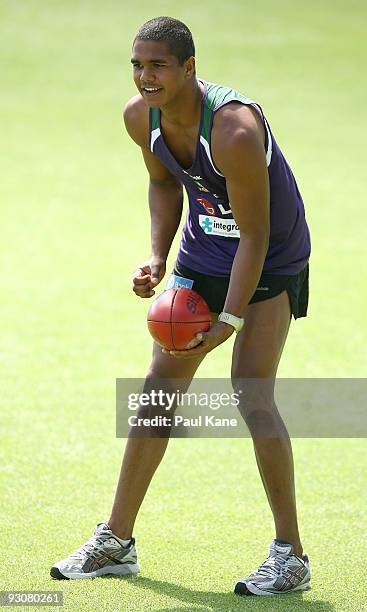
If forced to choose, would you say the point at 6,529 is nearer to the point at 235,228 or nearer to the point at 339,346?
the point at 235,228

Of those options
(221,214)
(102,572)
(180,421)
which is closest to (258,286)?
(221,214)

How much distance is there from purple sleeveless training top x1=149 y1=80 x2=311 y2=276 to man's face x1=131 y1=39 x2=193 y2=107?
150mm

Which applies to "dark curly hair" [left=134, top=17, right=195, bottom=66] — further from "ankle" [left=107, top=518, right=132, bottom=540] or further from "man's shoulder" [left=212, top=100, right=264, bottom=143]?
"ankle" [left=107, top=518, right=132, bottom=540]

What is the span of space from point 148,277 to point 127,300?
13.6 ft

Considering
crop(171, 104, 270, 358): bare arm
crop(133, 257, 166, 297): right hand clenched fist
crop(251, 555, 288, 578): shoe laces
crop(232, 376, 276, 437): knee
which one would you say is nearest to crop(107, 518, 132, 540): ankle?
crop(251, 555, 288, 578): shoe laces

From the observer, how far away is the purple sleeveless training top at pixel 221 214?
167 inches

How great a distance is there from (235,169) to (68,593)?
5.23 feet

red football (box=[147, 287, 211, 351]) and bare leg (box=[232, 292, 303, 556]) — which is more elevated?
red football (box=[147, 287, 211, 351])

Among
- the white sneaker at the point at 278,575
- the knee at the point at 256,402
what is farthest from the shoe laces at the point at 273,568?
the knee at the point at 256,402

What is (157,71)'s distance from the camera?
13.3 ft

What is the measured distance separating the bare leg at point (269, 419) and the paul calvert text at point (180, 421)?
0.31 metres

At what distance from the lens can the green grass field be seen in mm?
4766

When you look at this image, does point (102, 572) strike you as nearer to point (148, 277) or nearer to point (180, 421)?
point (180, 421)

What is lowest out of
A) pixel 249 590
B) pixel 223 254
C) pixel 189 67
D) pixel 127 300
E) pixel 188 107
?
pixel 249 590
